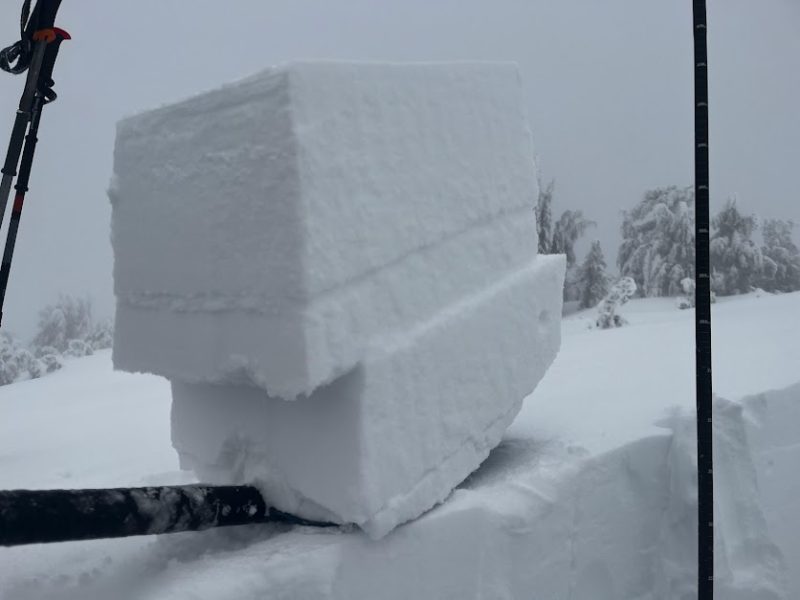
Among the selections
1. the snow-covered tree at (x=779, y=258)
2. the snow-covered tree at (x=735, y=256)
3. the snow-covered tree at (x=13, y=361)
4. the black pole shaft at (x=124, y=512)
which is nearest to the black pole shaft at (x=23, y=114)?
the black pole shaft at (x=124, y=512)

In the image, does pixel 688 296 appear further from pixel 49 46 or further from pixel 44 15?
pixel 44 15

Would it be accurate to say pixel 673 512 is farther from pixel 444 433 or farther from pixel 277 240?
pixel 277 240

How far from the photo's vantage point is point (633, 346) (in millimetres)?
6297

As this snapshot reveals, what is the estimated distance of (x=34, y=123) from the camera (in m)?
4.05

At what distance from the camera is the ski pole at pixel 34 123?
393 cm

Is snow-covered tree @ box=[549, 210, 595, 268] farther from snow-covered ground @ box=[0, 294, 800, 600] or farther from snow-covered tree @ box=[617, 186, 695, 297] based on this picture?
snow-covered ground @ box=[0, 294, 800, 600]

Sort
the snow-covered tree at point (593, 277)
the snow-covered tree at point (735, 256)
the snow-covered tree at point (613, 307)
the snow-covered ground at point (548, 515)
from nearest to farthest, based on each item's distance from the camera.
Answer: the snow-covered ground at point (548, 515), the snow-covered tree at point (613, 307), the snow-covered tree at point (735, 256), the snow-covered tree at point (593, 277)

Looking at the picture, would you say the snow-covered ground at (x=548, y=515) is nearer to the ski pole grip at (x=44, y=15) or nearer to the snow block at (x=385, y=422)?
the snow block at (x=385, y=422)

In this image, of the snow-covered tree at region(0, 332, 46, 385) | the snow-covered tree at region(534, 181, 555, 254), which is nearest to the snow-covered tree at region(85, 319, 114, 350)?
the snow-covered tree at region(0, 332, 46, 385)

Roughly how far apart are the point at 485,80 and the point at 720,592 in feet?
8.11

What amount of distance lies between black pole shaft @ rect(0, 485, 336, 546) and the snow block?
117mm

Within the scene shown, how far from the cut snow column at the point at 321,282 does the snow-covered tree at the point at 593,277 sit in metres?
14.6

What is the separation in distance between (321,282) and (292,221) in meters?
0.20

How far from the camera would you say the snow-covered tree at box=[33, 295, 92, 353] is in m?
19.7
